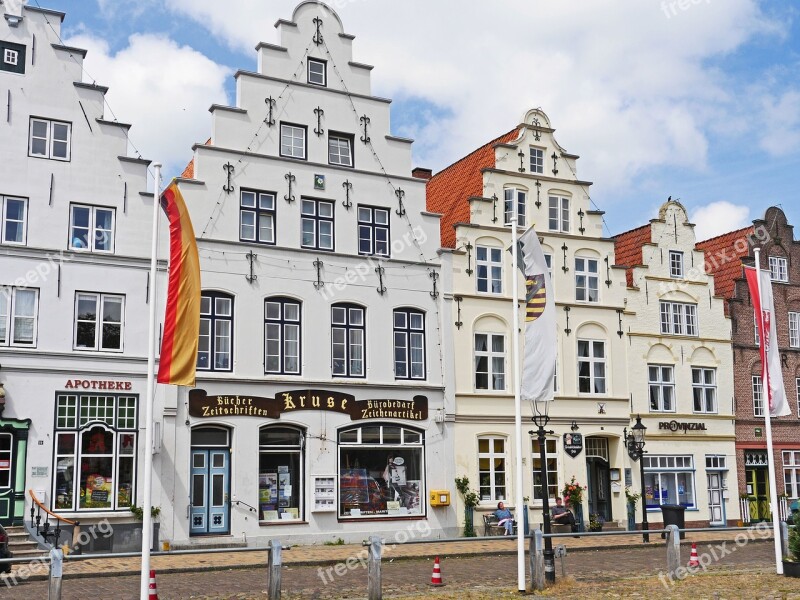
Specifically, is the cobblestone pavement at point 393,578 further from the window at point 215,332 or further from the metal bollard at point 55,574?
the window at point 215,332

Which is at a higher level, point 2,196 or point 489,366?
point 2,196

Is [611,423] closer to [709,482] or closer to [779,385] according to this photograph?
[709,482]

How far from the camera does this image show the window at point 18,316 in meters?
25.0

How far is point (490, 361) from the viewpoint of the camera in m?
31.7

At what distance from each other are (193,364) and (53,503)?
38.8ft

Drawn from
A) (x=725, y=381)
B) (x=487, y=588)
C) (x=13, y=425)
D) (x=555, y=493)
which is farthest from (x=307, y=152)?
(x=725, y=381)

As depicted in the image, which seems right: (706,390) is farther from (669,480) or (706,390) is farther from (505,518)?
(505,518)

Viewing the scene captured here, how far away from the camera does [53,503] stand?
2472 centimetres

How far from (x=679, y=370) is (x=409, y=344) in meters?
11.3

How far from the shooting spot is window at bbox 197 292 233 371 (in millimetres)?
27281

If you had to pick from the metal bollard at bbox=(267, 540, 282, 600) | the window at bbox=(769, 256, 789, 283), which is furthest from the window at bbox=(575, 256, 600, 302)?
the metal bollard at bbox=(267, 540, 282, 600)

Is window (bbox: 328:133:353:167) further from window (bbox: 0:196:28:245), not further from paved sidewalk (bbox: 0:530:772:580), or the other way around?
paved sidewalk (bbox: 0:530:772:580)

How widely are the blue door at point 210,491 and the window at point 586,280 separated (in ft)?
45.8

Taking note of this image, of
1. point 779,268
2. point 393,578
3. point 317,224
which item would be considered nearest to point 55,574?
point 393,578
